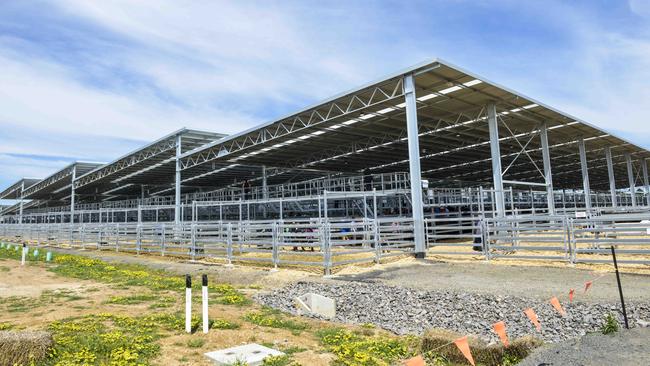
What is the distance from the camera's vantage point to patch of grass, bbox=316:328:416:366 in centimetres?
521

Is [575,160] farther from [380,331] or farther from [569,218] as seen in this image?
[380,331]

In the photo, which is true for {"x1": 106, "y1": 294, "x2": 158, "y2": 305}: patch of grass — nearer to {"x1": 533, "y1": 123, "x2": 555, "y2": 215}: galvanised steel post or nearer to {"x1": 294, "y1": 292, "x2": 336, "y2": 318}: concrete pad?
{"x1": 294, "y1": 292, "x2": 336, "y2": 318}: concrete pad

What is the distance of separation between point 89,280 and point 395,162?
1140 inches

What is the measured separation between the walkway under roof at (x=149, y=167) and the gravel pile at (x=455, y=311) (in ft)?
79.4

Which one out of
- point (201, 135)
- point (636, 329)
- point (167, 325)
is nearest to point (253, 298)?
point (167, 325)

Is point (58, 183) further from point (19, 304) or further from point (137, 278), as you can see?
point (19, 304)

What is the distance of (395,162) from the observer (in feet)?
125

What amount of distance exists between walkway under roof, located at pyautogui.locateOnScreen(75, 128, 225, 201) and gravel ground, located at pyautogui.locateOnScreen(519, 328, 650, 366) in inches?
1126

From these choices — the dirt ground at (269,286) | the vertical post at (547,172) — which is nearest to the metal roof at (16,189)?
the dirt ground at (269,286)

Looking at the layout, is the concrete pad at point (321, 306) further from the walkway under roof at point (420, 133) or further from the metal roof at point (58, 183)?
the metal roof at point (58, 183)

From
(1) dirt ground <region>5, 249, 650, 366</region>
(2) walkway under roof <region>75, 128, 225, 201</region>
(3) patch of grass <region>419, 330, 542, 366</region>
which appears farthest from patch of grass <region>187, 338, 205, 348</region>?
(2) walkway under roof <region>75, 128, 225, 201</region>

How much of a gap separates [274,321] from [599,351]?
15.8ft

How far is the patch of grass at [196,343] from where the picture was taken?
5824 millimetres

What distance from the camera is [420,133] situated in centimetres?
2656
